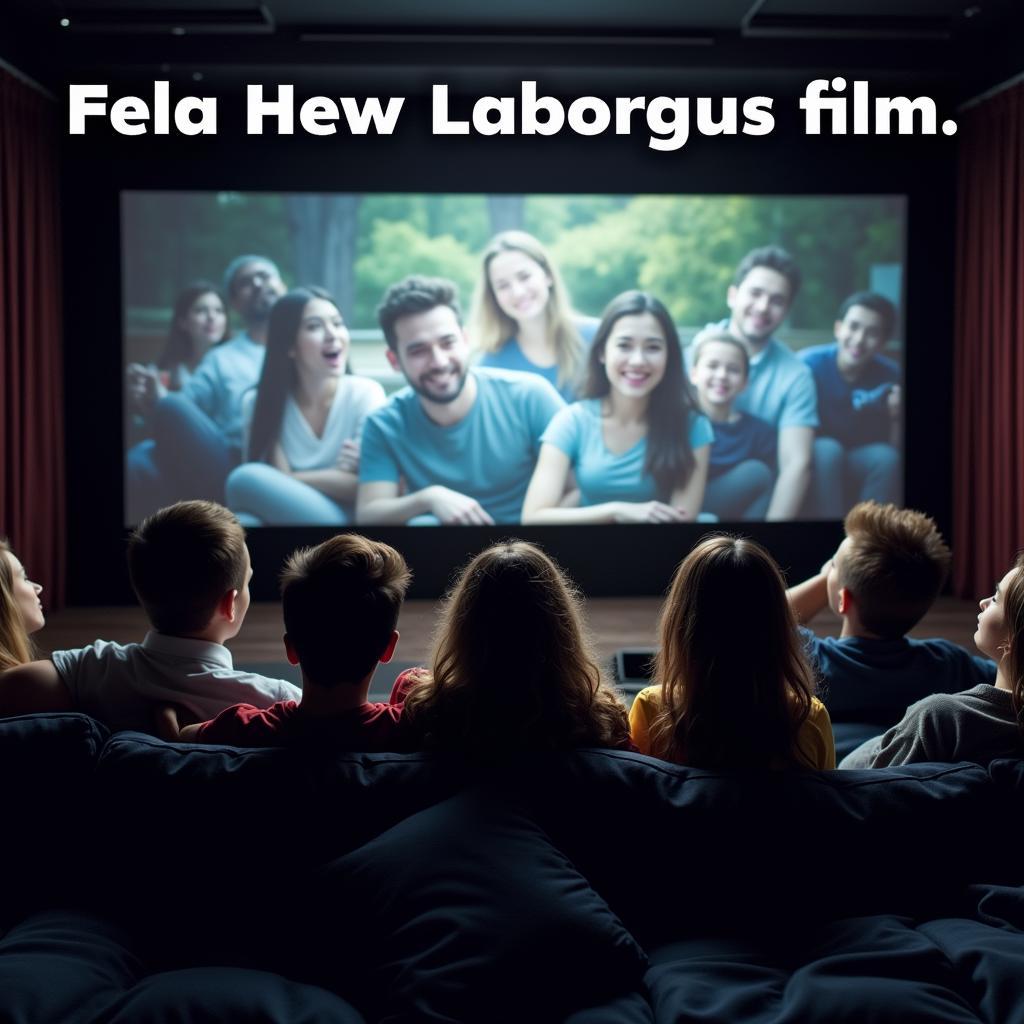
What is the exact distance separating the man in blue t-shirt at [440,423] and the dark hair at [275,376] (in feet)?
1.48

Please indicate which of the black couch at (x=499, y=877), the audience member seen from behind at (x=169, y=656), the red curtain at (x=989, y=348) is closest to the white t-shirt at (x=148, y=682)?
the audience member seen from behind at (x=169, y=656)

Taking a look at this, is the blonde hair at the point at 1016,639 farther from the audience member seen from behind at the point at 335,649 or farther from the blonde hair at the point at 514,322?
the blonde hair at the point at 514,322

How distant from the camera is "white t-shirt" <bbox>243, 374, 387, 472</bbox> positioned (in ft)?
19.7

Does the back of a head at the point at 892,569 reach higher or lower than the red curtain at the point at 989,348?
lower

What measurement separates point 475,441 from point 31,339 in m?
2.26

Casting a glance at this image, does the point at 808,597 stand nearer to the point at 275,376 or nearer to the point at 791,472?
the point at 791,472

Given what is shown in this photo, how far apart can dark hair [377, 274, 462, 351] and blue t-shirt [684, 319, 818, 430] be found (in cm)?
132

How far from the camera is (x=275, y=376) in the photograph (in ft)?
19.7

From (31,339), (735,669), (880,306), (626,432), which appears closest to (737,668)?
(735,669)

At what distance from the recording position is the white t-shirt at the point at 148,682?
1.82 meters

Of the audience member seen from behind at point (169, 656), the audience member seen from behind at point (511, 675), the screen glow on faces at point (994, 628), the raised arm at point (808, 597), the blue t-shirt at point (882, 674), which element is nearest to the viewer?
the audience member seen from behind at point (511, 675)

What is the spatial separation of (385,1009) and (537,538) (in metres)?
4.95

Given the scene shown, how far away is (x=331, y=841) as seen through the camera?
4.94 ft

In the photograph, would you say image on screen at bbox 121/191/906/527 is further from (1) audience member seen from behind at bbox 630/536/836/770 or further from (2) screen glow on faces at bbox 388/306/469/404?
(1) audience member seen from behind at bbox 630/536/836/770
